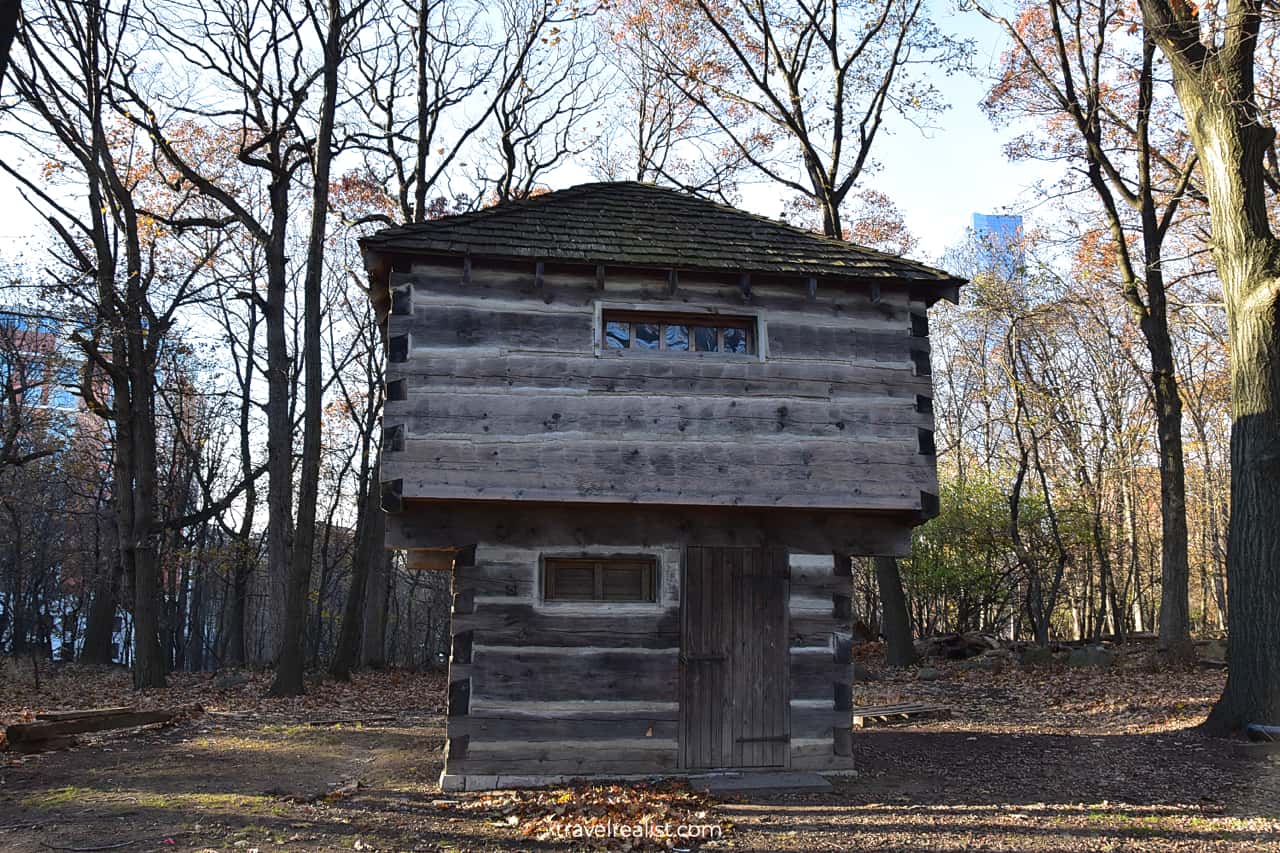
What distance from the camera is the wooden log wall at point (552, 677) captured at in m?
9.04

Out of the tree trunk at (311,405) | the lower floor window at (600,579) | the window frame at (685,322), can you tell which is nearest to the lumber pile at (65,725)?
the tree trunk at (311,405)

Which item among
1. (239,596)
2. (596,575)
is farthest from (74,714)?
(239,596)

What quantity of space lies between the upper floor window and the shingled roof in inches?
22.0

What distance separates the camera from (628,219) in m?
10.5

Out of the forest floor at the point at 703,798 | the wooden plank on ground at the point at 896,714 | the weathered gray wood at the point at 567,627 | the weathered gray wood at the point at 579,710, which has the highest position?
the weathered gray wood at the point at 567,627

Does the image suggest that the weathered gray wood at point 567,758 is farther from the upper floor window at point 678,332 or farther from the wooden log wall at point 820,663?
the upper floor window at point 678,332

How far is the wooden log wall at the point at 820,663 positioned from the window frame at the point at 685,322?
2341 mm

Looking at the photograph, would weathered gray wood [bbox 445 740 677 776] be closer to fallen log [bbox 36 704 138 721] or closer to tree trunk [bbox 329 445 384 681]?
fallen log [bbox 36 704 138 721]

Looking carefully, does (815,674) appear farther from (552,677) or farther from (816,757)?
(552,677)

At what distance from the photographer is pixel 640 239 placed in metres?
9.92

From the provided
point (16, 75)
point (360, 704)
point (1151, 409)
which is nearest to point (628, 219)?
point (360, 704)

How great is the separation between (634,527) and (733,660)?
1.75m

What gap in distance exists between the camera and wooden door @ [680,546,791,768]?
30.5 feet

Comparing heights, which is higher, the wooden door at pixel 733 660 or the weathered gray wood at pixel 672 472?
the weathered gray wood at pixel 672 472
